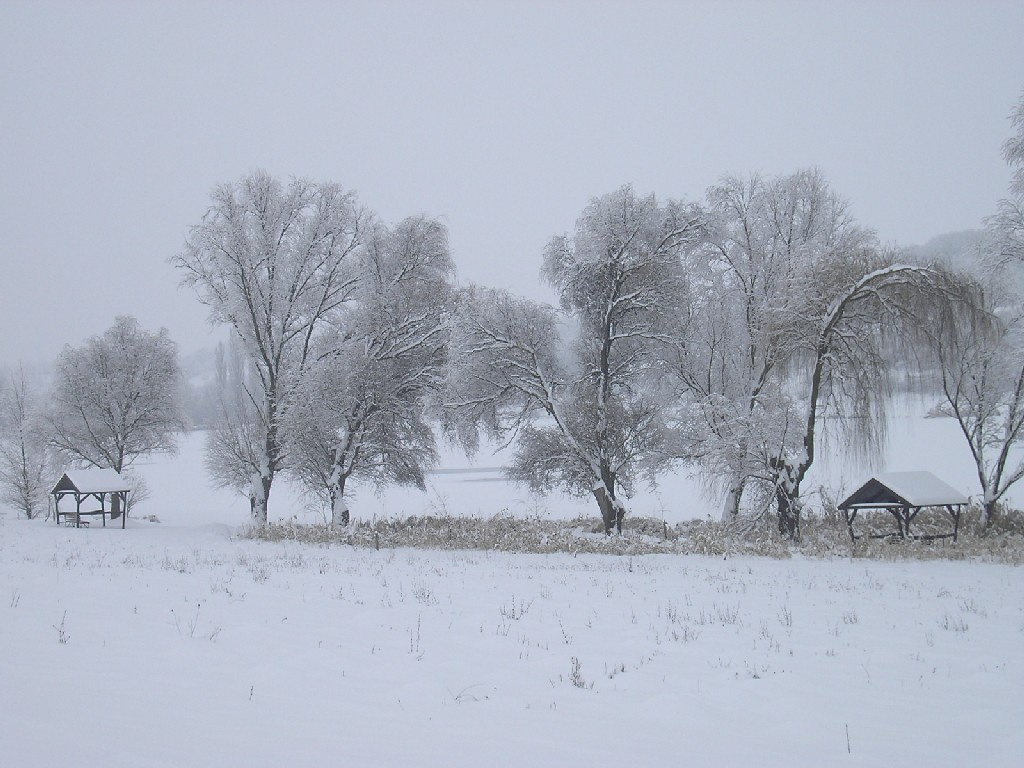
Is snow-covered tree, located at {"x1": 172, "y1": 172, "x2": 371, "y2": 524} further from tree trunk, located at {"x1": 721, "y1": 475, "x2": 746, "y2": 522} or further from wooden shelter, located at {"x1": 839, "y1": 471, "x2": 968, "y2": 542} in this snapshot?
wooden shelter, located at {"x1": 839, "y1": 471, "x2": 968, "y2": 542}

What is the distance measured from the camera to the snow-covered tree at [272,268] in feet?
82.4

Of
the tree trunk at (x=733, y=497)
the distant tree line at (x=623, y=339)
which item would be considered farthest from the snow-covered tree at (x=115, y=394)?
the tree trunk at (x=733, y=497)

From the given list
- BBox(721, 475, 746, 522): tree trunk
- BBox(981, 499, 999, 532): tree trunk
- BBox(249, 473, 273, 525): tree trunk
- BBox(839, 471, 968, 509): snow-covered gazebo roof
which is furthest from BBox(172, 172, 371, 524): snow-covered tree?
BBox(981, 499, 999, 532): tree trunk

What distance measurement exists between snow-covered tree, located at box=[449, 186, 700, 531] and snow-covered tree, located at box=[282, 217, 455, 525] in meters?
2.79

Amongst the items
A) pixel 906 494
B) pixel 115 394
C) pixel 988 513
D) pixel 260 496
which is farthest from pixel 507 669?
pixel 115 394

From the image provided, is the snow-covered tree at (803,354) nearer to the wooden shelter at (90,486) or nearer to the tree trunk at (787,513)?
the tree trunk at (787,513)

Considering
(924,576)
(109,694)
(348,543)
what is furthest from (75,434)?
(924,576)

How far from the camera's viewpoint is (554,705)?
542cm

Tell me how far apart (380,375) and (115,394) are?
19075 mm

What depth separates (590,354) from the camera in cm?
2367

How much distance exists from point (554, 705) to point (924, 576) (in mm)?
9851

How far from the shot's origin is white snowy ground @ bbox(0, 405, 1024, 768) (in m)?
4.56

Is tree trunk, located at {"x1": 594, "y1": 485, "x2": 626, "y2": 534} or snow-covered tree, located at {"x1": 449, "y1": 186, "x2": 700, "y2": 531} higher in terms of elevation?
snow-covered tree, located at {"x1": 449, "y1": 186, "x2": 700, "y2": 531}

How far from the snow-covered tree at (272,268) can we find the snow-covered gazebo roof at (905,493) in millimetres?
19014
